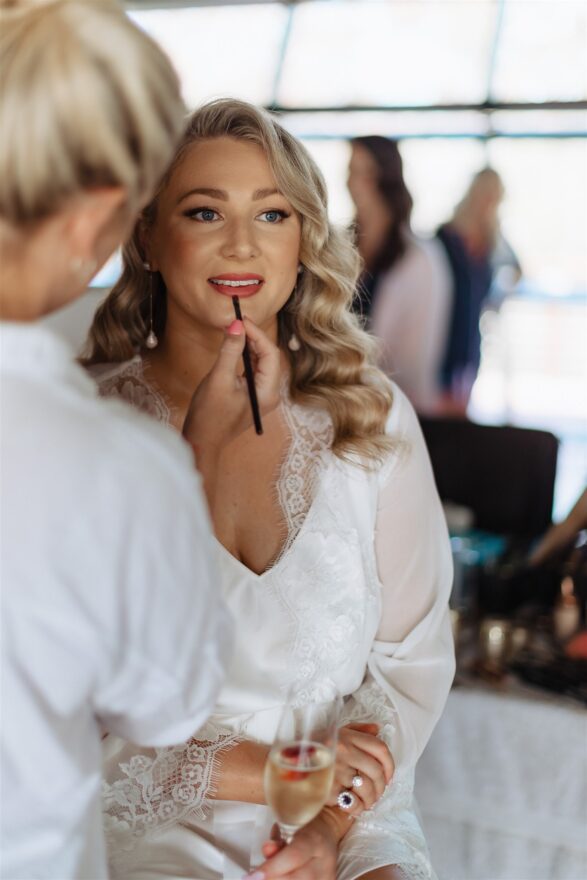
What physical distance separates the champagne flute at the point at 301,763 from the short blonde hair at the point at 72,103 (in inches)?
26.0

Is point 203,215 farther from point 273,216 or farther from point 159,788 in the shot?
point 159,788

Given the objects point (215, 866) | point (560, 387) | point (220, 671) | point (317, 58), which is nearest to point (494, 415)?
point (560, 387)

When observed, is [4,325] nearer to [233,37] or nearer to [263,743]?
[263,743]

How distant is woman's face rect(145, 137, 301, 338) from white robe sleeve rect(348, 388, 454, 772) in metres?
0.35

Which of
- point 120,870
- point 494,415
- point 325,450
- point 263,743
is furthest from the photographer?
point 494,415

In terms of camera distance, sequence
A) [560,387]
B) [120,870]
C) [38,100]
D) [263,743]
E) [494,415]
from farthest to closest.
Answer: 1. [560,387]
2. [494,415]
3. [263,743]
4. [120,870]
5. [38,100]

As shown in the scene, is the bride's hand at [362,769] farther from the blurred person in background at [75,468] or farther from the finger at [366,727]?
the blurred person in background at [75,468]

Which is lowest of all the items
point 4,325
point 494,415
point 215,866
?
point 494,415

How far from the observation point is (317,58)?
5.84 metres

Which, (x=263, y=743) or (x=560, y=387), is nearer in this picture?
(x=263, y=743)

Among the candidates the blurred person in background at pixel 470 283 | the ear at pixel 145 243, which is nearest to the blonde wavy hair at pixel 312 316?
the ear at pixel 145 243

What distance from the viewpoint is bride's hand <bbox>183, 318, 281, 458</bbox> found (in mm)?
1427

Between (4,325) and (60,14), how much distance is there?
0.82ft

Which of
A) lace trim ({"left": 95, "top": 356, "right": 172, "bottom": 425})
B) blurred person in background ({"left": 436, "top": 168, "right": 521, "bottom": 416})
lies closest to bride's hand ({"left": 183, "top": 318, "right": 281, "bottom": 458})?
lace trim ({"left": 95, "top": 356, "right": 172, "bottom": 425})
